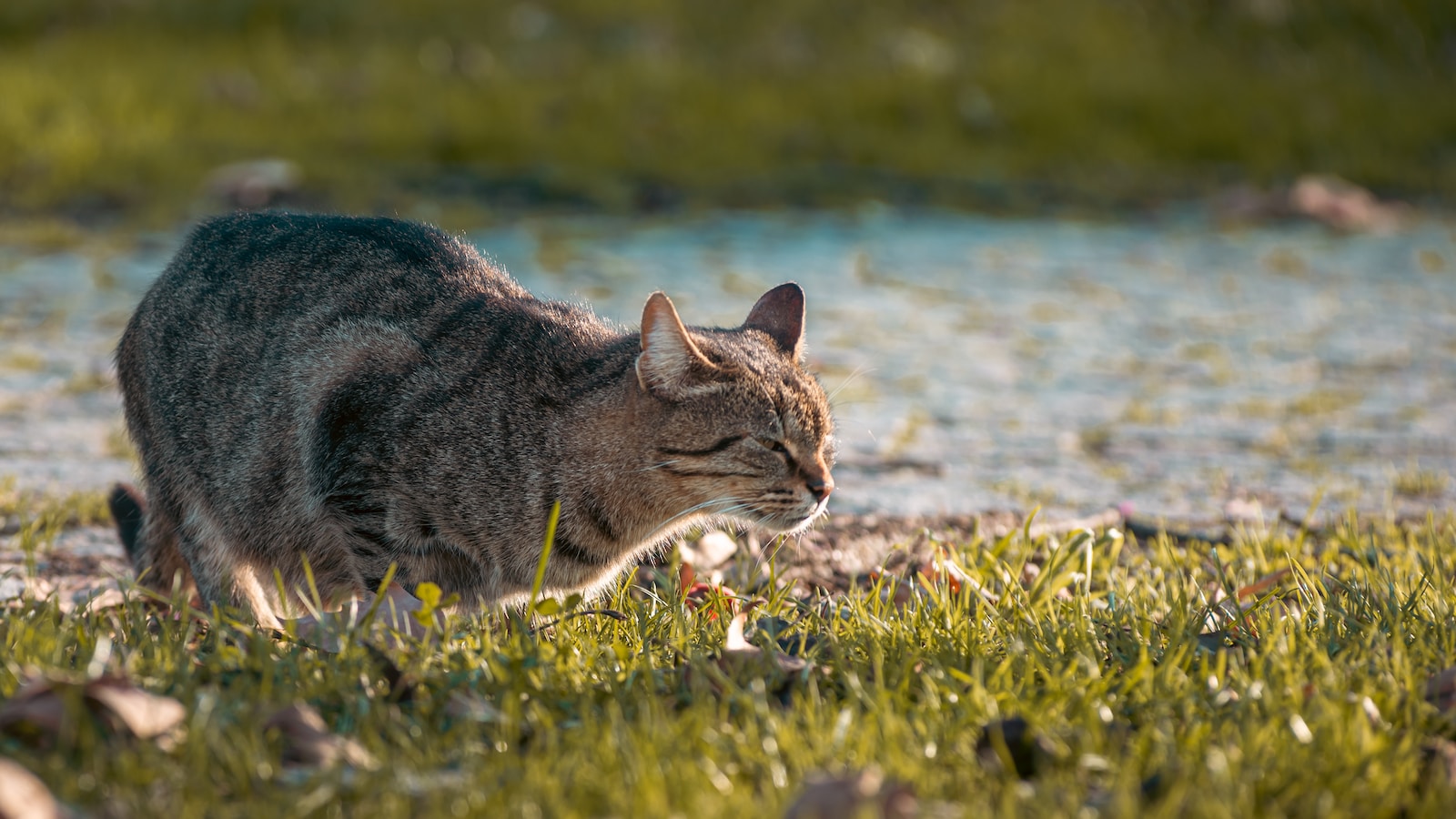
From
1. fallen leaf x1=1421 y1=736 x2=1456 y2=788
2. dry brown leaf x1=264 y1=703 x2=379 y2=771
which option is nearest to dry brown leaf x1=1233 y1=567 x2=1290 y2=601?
fallen leaf x1=1421 y1=736 x2=1456 y2=788

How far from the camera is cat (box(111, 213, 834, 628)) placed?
3.25 m

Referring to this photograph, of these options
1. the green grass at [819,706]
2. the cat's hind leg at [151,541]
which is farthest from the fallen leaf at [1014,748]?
the cat's hind leg at [151,541]

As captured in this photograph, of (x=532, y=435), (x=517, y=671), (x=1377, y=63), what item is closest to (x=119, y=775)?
(x=517, y=671)

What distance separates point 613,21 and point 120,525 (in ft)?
31.1

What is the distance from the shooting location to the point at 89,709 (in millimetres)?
2164

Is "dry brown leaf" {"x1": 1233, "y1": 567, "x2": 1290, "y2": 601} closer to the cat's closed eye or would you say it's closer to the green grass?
the green grass

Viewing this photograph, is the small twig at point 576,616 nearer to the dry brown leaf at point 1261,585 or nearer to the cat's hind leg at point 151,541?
the cat's hind leg at point 151,541

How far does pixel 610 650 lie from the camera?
272cm

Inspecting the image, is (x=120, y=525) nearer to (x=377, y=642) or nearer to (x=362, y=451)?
(x=362, y=451)

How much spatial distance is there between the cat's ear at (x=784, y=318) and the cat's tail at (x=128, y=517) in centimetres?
170

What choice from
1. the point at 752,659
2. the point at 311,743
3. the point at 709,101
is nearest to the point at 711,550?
the point at 752,659

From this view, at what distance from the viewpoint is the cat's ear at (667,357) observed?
10.5ft

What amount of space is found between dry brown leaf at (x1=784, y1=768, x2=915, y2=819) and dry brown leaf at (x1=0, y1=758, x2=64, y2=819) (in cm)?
100

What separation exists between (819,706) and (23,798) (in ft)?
4.09
